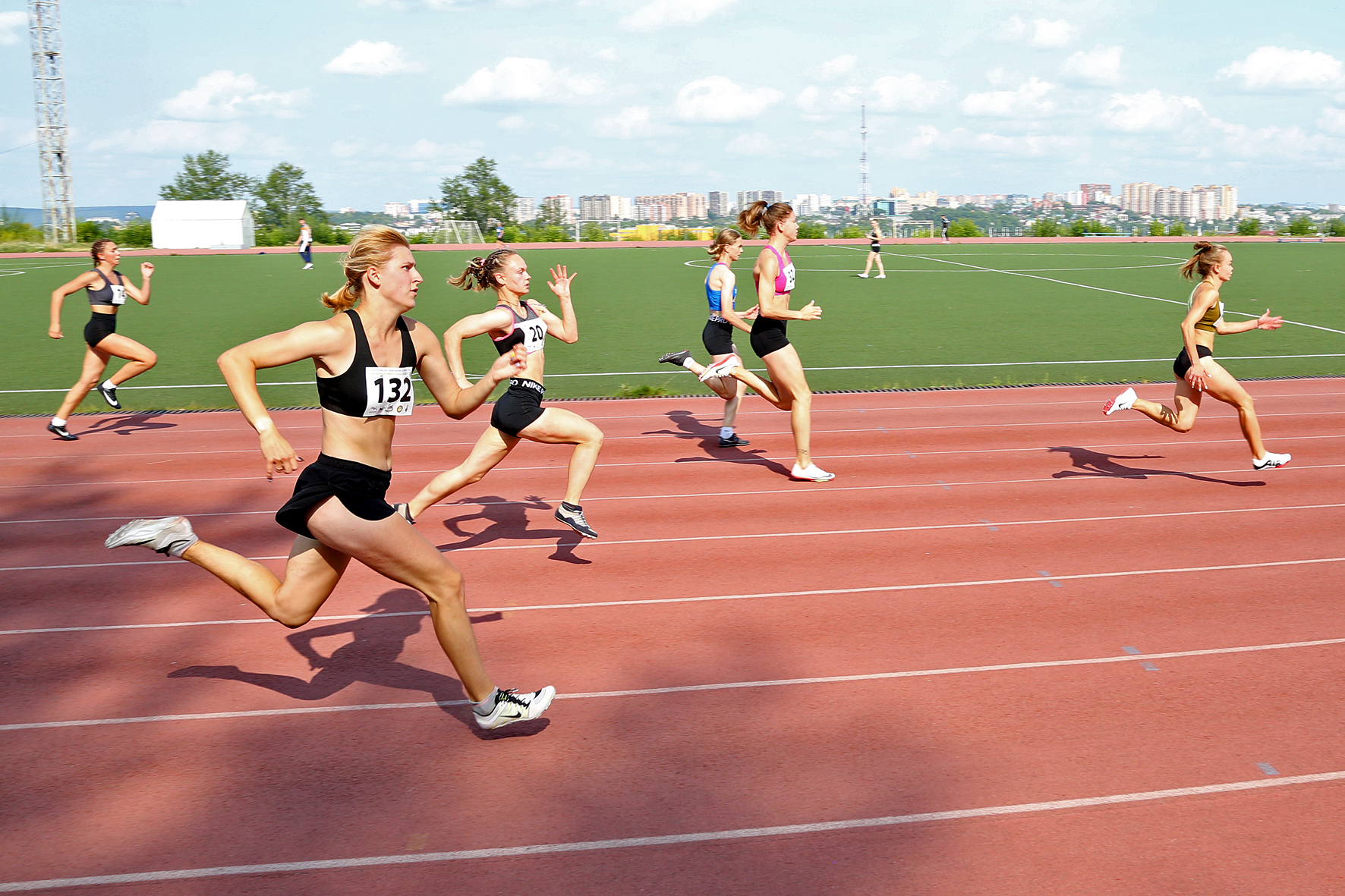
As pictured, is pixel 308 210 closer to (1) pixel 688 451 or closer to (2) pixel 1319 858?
(1) pixel 688 451

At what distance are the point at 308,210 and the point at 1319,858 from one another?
10315cm

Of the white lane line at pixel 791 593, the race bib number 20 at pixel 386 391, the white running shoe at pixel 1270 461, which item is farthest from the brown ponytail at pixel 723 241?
the race bib number 20 at pixel 386 391

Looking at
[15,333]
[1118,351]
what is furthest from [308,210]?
[1118,351]

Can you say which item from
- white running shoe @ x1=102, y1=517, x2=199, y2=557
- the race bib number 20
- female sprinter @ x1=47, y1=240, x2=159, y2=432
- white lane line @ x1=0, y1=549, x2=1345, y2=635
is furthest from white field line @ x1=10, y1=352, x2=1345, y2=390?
the race bib number 20

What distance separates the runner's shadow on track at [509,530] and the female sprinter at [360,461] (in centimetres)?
264

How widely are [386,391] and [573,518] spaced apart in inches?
101

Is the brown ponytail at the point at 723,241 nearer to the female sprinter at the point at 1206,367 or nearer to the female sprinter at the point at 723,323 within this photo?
the female sprinter at the point at 723,323

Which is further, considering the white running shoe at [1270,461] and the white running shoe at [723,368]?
the white running shoe at [723,368]

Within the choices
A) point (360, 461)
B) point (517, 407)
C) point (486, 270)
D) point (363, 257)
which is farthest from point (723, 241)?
point (360, 461)

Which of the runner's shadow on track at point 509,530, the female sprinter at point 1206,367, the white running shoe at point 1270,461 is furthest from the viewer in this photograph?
the white running shoe at point 1270,461

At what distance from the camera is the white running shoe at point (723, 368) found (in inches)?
374

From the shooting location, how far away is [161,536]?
4453mm

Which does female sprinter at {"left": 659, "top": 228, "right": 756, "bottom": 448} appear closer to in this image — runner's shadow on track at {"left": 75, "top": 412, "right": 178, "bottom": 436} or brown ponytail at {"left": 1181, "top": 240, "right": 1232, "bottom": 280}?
brown ponytail at {"left": 1181, "top": 240, "right": 1232, "bottom": 280}

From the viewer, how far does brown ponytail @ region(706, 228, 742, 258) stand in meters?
9.74
